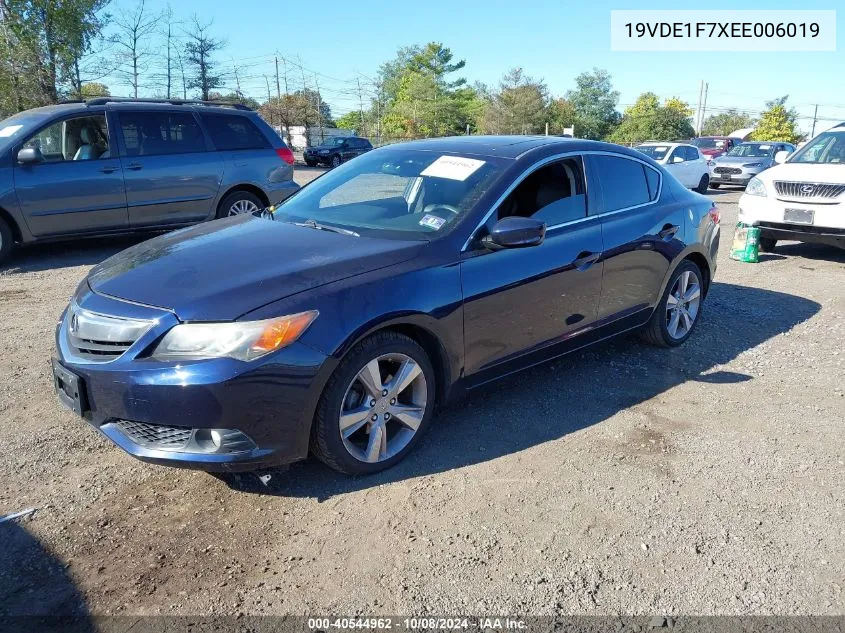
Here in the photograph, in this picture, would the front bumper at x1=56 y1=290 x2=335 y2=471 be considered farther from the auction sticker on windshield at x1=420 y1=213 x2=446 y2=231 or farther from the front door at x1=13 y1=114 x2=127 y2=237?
the front door at x1=13 y1=114 x2=127 y2=237

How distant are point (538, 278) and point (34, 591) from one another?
283 centimetres

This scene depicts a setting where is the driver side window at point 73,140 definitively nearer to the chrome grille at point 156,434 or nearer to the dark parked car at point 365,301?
the dark parked car at point 365,301

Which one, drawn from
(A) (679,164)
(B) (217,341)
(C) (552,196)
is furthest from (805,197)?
(A) (679,164)

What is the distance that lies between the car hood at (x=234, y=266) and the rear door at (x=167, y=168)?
15.9 feet

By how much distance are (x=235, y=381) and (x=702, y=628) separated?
2001 millimetres

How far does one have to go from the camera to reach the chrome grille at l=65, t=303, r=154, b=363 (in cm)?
289

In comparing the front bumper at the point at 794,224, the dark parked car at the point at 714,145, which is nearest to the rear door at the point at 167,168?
the front bumper at the point at 794,224

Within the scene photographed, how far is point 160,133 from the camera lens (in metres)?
8.46

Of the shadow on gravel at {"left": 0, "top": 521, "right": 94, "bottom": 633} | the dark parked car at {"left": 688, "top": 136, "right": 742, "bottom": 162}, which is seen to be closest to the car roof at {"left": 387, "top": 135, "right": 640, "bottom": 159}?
the shadow on gravel at {"left": 0, "top": 521, "right": 94, "bottom": 633}

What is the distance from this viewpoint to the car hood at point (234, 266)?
2.93 metres

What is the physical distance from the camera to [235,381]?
2.77 m

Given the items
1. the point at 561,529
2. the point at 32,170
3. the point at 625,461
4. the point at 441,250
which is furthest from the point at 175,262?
the point at 32,170

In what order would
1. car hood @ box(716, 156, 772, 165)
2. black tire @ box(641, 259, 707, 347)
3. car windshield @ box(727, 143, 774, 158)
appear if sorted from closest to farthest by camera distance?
black tire @ box(641, 259, 707, 347) < car hood @ box(716, 156, 772, 165) < car windshield @ box(727, 143, 774, 158)

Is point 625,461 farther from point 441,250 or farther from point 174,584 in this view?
point 174,584
